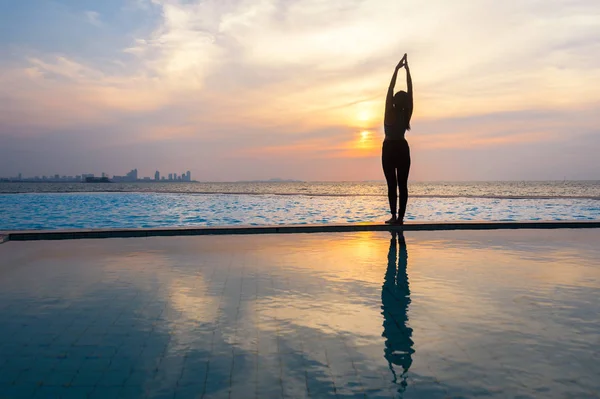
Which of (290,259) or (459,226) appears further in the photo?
(459,226)

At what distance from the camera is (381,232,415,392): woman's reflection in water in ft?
13.0

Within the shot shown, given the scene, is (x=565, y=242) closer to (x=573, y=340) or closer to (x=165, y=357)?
(x=573, y=340)

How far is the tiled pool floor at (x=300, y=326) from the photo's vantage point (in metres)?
3.57

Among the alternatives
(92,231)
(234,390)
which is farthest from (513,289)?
(92,231)

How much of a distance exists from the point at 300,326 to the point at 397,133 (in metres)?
8.38

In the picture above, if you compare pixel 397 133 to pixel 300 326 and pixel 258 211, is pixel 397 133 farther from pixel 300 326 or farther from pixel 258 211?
pixel 258 211

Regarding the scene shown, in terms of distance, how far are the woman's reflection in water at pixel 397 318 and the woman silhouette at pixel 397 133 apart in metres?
4.02

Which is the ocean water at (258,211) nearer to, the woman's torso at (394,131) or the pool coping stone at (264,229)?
the pool coping stone at (264,229)

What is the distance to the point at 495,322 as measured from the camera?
4988mm

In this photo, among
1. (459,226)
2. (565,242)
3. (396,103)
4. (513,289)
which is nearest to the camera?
(513,289)

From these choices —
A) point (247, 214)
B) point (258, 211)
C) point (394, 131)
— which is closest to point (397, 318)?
point (394, 131)

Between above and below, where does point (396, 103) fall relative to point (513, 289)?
above

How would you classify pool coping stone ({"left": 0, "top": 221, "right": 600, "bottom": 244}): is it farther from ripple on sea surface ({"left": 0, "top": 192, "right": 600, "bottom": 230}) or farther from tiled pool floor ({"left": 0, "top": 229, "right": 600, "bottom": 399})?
ripple on sea surface ({"left": 0, "top": 192, "right": 600, "bottom": 230})

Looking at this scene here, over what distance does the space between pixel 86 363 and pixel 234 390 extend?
1.37 meters
